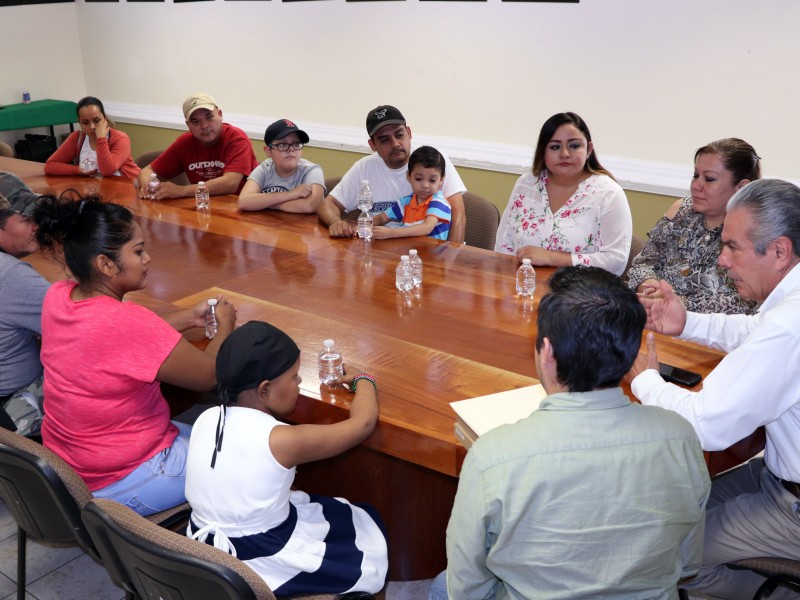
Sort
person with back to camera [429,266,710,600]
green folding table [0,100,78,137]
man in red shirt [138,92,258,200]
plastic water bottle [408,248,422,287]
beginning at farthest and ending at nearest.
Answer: green folding table [0,100,78,137] < man in red shirt [138,92,258,200] < plastic water bottle [408,248,422,287] < person with back to camera [429,266,710,600]

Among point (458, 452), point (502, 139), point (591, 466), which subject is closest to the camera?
point (591, 466)

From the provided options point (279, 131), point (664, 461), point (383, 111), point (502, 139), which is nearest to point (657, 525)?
point (664, 461)

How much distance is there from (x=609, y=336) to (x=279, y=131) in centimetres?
272

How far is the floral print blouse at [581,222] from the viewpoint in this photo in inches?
116

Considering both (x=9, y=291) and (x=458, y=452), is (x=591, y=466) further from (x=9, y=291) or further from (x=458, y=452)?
(x=9, y=291)

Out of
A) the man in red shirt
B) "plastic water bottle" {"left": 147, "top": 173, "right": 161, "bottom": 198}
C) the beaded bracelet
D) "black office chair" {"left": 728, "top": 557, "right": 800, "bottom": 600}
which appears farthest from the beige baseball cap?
"black office chair" {"left": 728, "top": 557, "right": 800, "bottom": 600}

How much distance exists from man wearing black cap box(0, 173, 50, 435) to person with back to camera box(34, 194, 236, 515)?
0.95 feet

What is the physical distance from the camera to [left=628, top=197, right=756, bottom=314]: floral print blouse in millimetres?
2707

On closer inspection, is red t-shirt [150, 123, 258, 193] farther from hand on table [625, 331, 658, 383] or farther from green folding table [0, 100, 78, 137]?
green folding table [0, 100, 78, 137]

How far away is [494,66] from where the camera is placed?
4.87 metres

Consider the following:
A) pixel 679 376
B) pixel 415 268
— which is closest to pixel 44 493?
pixel 415 268

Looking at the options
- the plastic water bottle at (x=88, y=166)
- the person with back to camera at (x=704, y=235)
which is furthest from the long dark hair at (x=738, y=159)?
the plastic water bottle at (x=88, y=166)

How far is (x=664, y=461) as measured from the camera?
4.17ft

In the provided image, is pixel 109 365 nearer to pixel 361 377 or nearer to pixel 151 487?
pixel 151 487
